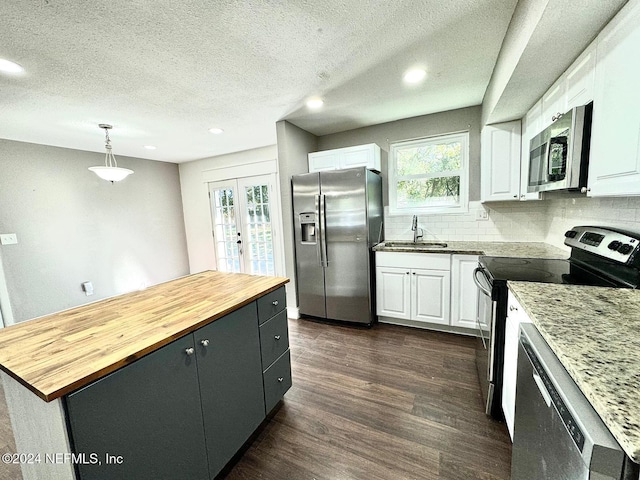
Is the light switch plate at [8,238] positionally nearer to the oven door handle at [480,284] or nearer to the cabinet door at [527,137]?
the oven door handle at [480,284]

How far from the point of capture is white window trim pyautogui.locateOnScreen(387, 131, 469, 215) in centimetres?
307

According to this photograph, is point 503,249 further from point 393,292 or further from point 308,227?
point 308,227

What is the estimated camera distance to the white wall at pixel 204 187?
4488 millimetres

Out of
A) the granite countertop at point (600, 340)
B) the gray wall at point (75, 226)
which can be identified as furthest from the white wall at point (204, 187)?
the granite countertop at point (600, 340)

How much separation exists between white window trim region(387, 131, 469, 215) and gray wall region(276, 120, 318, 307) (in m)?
1.13

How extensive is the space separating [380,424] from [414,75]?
8.48ft

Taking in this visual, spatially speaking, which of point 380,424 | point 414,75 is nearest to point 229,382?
point 380,424

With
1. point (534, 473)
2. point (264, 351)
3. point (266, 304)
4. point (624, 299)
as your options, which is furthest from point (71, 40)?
point (624, 299)

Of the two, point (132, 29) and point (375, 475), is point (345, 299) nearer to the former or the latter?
point (375, 475)

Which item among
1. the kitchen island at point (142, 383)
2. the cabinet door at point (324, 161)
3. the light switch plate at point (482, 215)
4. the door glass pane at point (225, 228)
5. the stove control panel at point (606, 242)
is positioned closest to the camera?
the kitchen island at point (142, 383)

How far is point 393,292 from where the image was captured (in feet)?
9.59

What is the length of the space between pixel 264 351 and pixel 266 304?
0.29 metres

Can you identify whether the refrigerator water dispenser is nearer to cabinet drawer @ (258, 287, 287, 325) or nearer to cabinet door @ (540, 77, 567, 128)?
cabinet drawer @ (258, 287, 287, 325)

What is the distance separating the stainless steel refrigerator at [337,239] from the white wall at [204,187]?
1.68 metres
